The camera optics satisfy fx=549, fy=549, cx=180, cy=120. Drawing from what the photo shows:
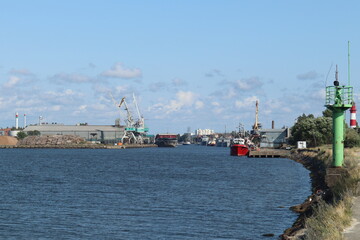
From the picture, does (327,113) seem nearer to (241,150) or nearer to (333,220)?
(241,150)

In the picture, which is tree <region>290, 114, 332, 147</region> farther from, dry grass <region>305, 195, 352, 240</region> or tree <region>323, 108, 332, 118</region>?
dry grass <region>305, 195, 352, 240</region>

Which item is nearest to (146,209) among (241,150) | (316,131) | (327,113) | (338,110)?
(338,110)

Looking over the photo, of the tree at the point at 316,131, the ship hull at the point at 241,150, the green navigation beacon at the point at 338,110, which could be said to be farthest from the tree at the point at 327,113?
the green navigation beacon at the point at 338,110

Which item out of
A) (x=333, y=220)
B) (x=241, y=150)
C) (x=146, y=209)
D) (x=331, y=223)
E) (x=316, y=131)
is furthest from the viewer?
(x=241, y=150)

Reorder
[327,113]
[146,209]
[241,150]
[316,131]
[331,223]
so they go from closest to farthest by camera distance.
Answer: [331,223]
[146,209]
[316,131]
[241,150]
[327,113]

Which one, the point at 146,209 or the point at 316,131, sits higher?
the point at 316,131

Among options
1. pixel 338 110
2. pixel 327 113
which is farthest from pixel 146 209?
pixel 327 113

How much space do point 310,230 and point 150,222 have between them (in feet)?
42.3

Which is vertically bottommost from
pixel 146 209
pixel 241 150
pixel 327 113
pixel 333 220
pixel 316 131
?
pixel 146 209

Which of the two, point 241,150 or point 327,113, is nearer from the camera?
point 241,150

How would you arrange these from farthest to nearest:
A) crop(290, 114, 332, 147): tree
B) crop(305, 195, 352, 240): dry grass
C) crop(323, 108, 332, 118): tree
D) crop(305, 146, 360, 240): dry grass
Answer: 1. crop(323, 108, 332, 118): tree
2. crop(290, 114, 332, 147): tree
3. crop(305, 146, 360, 240): dry grass
4. crop(305, 195, 352, 240): dry grass

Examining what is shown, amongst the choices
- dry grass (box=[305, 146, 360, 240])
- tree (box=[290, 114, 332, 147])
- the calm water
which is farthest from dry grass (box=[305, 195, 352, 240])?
tree (box=[290, 114, 332, 147])

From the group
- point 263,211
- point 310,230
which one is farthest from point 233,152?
point 310,230

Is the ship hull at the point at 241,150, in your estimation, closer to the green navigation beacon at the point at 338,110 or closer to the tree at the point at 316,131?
the tree at the point at 316,131
